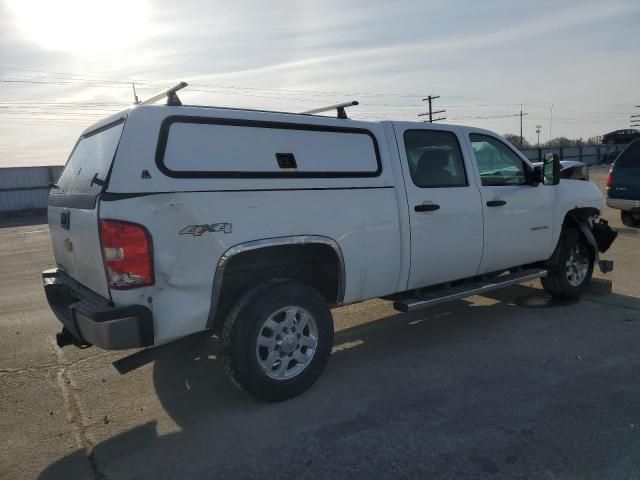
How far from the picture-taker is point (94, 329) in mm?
3117

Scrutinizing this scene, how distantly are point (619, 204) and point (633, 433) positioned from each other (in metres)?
9.33

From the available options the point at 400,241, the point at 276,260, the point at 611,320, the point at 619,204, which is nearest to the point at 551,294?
the point at 611,320

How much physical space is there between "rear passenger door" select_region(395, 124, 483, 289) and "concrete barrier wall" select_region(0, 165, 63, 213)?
24.0m

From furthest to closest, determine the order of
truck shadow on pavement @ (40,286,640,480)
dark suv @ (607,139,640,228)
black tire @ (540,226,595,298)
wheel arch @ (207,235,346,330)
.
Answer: dark suv @ (607,139,640,228) < black tire @ (540,226,595,298) < wheel arch @ (207,235,346,330) < truck shadow on pavement @ (40,286,640,480)

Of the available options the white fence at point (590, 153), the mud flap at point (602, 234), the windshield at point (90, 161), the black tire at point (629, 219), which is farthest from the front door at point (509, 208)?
the white fence at point (590, 153)

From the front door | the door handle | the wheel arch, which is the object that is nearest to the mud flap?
the front door

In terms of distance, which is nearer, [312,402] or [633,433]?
[633,433]

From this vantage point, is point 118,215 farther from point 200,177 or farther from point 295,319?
point 295,319

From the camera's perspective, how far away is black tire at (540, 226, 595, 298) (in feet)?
19.3

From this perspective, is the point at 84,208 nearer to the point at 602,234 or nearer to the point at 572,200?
the point at 572,200

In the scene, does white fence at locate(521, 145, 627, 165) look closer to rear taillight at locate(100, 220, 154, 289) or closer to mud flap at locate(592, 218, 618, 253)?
mud flap at locate(592, 218, 618, 253)

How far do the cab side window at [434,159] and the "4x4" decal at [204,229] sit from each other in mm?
1825

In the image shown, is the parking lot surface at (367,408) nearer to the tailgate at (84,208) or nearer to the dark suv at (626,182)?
the tailgate at (84,208)

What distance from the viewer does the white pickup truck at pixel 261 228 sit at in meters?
3.15
